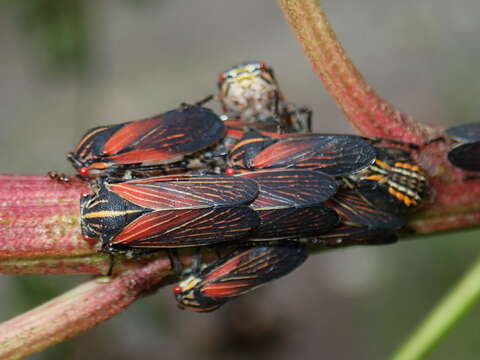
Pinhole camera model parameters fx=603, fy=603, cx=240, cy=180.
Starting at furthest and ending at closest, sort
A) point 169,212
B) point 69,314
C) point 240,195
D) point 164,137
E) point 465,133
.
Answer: point 164,137 → point 465,133 → point 169,212 → point 240,195 → point 69,314

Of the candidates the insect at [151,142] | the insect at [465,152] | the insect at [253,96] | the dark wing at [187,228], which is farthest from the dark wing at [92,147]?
the insect at [465,152]

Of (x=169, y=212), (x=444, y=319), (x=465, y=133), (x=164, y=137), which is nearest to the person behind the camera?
(x=444, y=319)

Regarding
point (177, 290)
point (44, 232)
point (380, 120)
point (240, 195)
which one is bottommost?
point (177, 290)

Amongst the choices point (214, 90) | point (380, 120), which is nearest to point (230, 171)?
point (380, 120)

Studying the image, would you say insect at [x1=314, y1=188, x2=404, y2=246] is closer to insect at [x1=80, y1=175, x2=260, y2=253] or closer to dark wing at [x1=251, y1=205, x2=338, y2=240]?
dark wing at [x1=251, y1=205, x2=338, y2=240]

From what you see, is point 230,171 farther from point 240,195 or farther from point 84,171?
point 84,171

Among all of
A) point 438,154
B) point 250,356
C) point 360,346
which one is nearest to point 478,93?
point 360,346

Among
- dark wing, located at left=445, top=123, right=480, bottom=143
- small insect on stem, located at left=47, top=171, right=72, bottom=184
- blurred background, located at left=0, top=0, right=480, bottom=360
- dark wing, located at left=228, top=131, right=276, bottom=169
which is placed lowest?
blurred background, located at left=0, top=0, right=480, bottom=360

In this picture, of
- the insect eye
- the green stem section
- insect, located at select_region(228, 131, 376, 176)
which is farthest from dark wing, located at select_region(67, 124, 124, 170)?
the green stem section

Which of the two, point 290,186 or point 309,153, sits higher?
point 309,153
